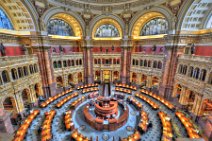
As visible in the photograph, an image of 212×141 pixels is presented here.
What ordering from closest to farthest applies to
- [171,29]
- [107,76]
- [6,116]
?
[6,116], [171,29], [107,76]

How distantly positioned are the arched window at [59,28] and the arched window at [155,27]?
58.1 ft

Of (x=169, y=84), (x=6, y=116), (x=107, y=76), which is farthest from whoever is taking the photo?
(x=107, y=76)

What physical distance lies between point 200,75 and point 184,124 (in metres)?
7.05

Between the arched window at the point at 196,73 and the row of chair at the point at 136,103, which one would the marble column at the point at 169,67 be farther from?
the row of chair at the point at 136,103

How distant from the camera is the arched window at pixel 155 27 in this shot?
22266 millimetres

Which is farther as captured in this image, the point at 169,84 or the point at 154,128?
the point at 169,84

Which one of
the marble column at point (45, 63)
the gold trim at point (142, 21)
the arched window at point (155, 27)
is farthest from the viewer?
the arched window at point (155, 27)

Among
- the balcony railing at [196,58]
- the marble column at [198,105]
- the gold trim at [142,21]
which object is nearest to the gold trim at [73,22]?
the gold trim at [142,21]

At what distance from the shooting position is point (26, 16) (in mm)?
17547

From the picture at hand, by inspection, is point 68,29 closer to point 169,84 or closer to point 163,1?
point 163,1

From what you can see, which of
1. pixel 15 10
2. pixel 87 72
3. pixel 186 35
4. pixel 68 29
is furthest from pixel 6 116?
pixel 186 35

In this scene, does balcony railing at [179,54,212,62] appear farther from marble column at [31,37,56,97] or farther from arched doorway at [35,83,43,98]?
arched doorway at [35,83,43,98]

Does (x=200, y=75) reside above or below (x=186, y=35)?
below

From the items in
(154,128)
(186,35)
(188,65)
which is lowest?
(154,128)
